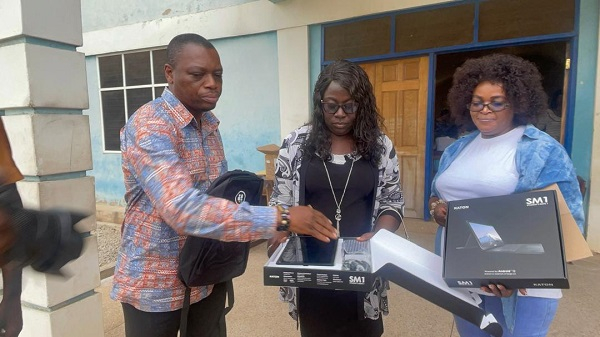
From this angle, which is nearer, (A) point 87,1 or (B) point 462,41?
(B) point 462,41

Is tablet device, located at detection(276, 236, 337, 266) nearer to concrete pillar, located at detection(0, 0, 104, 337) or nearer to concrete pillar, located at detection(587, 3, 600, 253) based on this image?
concrete pillar, located at detection(0, 0, 104, 337)

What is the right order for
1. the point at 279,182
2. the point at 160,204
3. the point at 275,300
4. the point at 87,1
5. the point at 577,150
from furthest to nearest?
the point at 87,1
the point at 577,150
the point at 275,300
the point at 279,182
the point at 160,204

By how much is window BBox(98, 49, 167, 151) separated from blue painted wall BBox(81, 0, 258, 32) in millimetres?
614

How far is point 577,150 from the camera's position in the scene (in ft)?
14.1

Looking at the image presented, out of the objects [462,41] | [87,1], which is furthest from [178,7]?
[462,41]

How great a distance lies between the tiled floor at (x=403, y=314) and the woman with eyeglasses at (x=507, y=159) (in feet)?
3.68

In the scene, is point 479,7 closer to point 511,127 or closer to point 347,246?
point 511,127

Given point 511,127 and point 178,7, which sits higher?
point 178,7

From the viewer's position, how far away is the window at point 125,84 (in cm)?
709

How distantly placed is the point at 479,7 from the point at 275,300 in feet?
13.6

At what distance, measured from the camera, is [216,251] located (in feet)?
4.60

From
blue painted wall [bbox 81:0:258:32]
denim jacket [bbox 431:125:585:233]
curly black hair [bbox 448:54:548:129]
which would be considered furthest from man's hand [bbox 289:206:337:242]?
blue painted wall [bbox 81:0:258:32]

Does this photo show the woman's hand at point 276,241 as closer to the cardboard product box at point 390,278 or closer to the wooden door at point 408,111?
the cardboard product box at point 390,278

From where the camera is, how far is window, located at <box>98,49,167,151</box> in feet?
23.2
